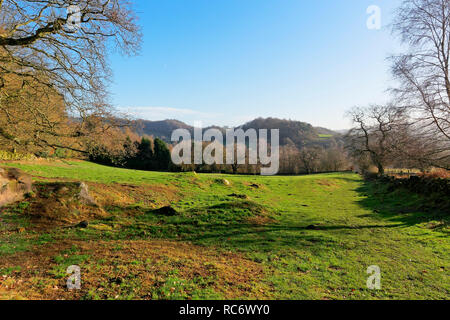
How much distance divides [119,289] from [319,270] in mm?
6007

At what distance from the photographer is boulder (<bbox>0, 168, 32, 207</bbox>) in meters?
10.9

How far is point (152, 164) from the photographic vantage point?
59094 mm

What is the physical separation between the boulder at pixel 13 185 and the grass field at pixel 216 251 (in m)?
0.61

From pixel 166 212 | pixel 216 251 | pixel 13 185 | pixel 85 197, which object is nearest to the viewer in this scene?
pixel 216 251

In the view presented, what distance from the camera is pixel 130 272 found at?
6.13 metres

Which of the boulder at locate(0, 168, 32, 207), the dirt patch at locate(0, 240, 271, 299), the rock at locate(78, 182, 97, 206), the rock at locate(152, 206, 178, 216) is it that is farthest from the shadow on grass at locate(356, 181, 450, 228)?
the boulder at locate(0, 168, 32, 207)

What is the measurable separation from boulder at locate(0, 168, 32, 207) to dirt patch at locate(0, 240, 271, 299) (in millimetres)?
5486

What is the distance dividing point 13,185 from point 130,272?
32.1ft

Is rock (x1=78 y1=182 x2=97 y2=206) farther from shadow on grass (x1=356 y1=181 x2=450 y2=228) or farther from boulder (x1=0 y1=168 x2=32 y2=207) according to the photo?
shadow on grass (x1=356 y1=181 x2=450 y2=228)

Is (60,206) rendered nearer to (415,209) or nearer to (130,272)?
(130,272)

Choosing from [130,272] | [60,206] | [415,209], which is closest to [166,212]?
[60,206]

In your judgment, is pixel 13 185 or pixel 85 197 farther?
pixel 85 197

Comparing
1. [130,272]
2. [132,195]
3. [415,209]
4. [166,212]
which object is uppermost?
[132,195]
